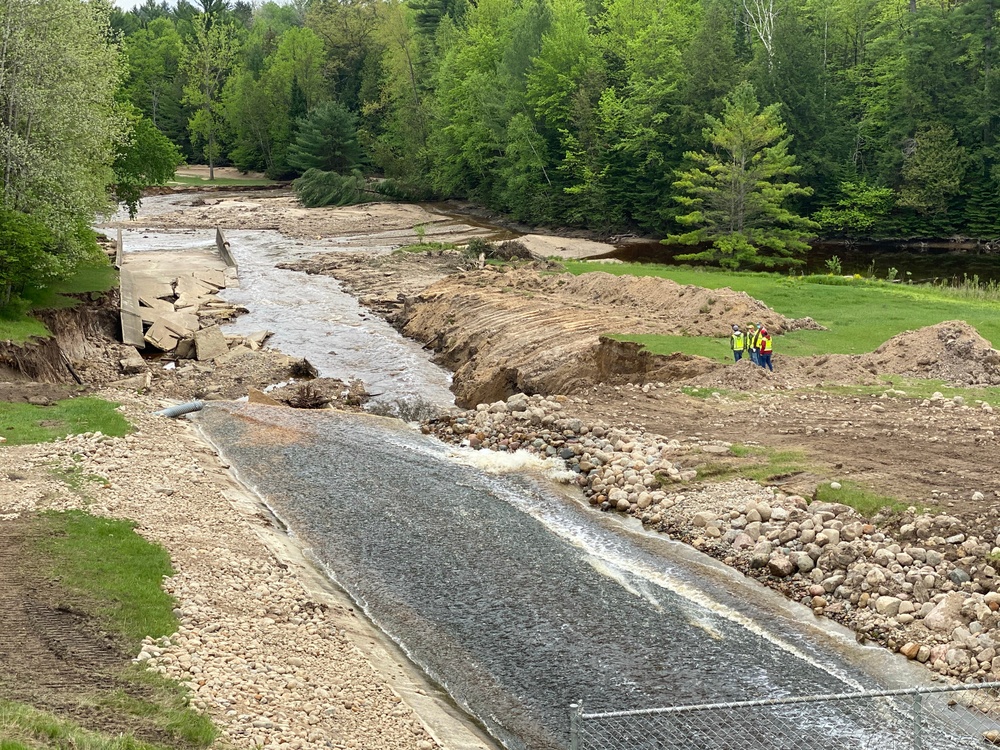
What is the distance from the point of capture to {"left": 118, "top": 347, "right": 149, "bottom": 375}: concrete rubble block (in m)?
35.4

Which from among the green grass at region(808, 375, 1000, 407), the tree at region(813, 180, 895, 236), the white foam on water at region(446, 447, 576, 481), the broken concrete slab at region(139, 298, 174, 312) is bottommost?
the white foam on water at region(446, 447, 576, 481)

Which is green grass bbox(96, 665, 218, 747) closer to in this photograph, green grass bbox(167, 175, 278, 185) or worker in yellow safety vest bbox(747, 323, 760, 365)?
worker in yellow safety vest bbox(747, 323, 760, 365)

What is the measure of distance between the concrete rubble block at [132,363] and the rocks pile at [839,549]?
1778 cm

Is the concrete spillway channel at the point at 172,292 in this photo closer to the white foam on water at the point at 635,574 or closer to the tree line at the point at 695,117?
the tree line at the point at 695,117

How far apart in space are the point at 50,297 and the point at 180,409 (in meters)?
11.2

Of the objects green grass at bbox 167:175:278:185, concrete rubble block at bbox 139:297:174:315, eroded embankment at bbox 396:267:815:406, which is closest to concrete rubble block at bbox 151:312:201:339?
concrete rubble block at bbox 139:297:174:315

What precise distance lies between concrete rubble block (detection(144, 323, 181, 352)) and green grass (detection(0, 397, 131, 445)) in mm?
11819

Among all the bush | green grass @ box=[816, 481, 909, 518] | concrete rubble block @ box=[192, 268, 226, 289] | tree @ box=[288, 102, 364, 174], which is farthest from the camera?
tree @ box=[288, 102, 364, 174]

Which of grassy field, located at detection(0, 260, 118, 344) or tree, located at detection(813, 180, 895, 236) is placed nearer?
grassy field, located at detection(0, 260, 118, 344)

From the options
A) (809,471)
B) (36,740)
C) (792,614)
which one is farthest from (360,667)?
(809,471)

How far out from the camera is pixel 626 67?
81438 mm

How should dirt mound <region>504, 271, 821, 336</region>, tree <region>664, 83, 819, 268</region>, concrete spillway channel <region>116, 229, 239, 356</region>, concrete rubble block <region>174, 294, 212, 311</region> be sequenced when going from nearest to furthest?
dirt mound <region>504, 271, 821, 336</region>
concrete spillway channel <region>116, 229, 239, 356</region>
concrete rubble block <region>174, 294, 212, 311</region>
tree <region>664, 83, 819, 268</region>

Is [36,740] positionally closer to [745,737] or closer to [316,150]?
[745,737]

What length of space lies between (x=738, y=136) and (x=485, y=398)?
33610 mm
